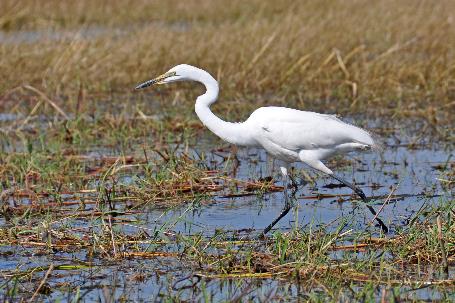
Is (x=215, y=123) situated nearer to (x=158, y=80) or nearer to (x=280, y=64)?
(x=158, y=80)

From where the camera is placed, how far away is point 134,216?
706 cm

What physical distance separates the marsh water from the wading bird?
15.3 inches

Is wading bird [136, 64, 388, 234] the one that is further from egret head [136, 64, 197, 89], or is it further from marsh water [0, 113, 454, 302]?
marsh water [0, 113, 454, 302]

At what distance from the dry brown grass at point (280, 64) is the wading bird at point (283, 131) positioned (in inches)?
149

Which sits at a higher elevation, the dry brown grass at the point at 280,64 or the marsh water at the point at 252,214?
the dry brown grass at the point at 280,64

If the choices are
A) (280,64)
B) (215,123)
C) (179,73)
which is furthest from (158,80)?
(280,64)

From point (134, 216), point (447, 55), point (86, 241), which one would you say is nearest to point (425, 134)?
point (447, 55)

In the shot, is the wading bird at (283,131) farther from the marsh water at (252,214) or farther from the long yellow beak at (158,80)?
the marsh water at (252,214)

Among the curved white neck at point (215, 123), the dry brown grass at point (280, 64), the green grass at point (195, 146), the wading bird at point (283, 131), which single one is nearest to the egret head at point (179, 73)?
the wading bird at point (283, 131)

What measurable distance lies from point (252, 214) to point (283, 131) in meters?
0.87

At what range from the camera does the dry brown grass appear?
1174 centimetres

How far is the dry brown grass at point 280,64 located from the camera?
11742 mm

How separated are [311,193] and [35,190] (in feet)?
7.33

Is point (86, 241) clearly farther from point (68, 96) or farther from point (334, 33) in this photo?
point (334, 33)
